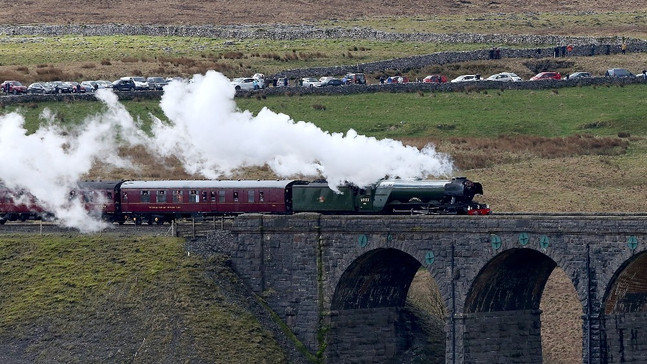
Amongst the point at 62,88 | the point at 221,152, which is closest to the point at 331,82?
the point at 62,88

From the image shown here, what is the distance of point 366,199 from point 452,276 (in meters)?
7.73

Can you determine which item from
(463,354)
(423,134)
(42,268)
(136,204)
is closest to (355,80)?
(423,134)

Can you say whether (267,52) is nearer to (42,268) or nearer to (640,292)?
(42,268)

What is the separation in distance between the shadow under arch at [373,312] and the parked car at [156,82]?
52.4m

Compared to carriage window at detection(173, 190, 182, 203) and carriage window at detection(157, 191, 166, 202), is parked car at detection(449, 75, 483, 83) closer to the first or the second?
carriage window at detection(157, 191, 166, 202)

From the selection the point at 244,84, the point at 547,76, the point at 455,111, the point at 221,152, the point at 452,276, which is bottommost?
the point at 452,276

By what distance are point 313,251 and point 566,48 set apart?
70.7m

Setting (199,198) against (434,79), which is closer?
(199,198)

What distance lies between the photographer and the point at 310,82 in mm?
118938

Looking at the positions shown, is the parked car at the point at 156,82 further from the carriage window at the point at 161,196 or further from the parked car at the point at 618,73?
the carriage window at the point at 161,196

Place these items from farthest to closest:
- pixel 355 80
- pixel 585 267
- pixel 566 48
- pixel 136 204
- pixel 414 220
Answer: pixel 566 48, pixel 355 80, pixel 136 204, pixel 414 220, pixel 585 267

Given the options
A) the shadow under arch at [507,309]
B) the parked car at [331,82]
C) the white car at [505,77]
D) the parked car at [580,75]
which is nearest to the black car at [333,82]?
the parked car at [331,82]

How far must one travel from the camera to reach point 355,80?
11894 centimetres

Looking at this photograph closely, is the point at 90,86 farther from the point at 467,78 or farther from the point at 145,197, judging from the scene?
the point at 145,197
